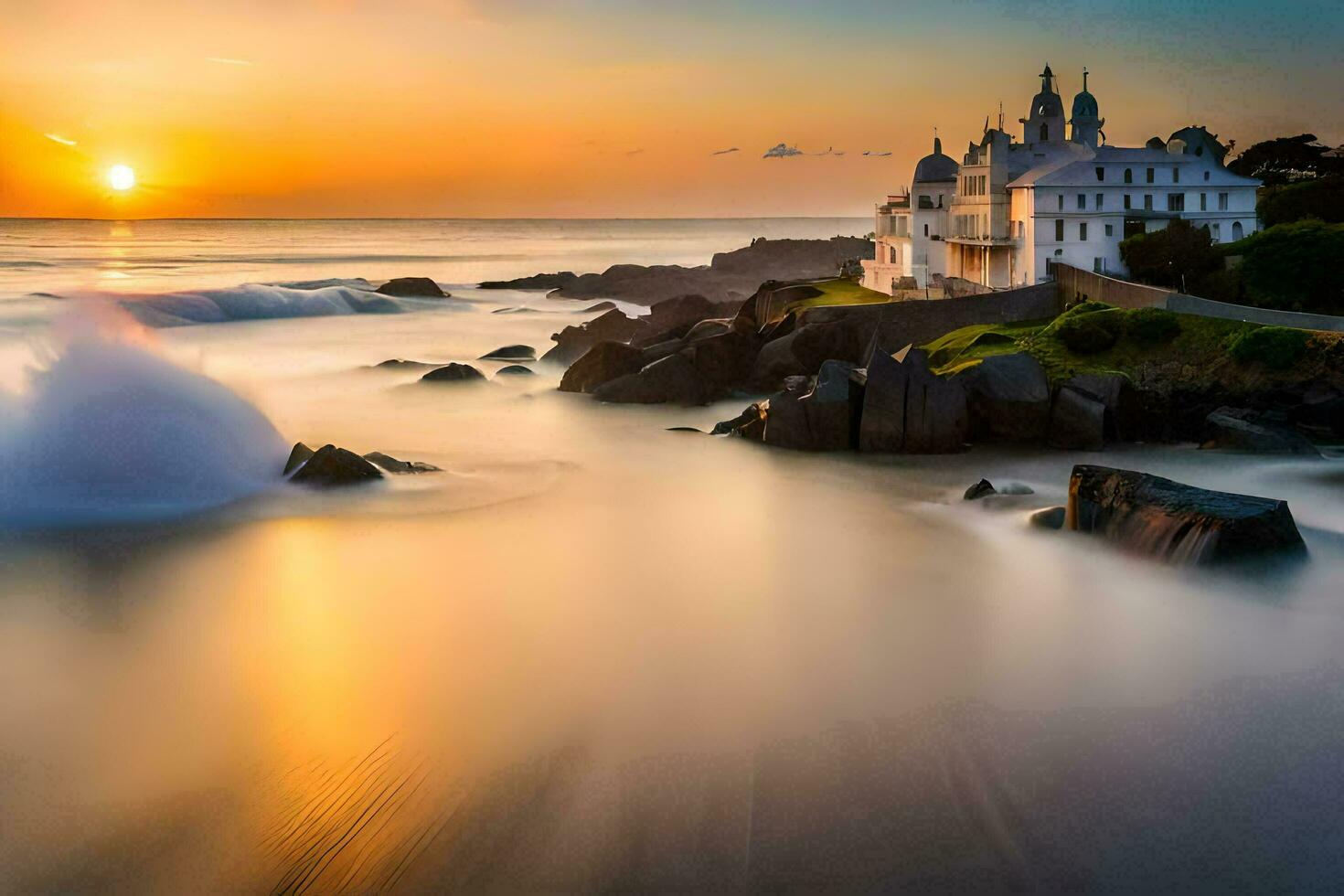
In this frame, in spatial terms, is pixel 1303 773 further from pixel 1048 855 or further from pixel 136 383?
pixel 136 383

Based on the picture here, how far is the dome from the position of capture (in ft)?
180

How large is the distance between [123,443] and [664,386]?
17.5 m

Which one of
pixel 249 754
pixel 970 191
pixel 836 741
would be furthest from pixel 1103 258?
pixel 249 754

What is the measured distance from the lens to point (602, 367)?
137ft

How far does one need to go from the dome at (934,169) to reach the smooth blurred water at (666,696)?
1186 inches

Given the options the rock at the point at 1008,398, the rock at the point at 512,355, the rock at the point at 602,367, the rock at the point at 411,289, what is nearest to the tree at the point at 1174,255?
the rock at the point at 1008,398

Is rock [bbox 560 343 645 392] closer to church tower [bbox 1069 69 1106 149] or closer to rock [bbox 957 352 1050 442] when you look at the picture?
rock [bbox 957 352 1050 442]

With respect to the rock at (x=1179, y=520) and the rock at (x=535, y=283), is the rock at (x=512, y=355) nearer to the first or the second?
the rock at (x=1179, y=520)

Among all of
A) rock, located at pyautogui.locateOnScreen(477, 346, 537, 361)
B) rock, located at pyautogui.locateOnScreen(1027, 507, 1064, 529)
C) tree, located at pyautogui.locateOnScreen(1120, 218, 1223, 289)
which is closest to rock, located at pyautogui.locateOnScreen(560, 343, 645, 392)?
rock, located at pyautogui.locateOnScreen(477, 346, 537, 361)

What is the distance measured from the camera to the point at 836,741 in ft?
43.9

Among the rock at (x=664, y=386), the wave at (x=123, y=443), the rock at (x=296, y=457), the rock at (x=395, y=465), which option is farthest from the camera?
the rock at (x=664, y=386)

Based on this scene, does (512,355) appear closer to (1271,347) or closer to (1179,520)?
(1271,347)

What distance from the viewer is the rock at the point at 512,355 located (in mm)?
52125

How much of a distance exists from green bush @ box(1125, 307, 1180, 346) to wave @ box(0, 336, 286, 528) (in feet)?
71.3
